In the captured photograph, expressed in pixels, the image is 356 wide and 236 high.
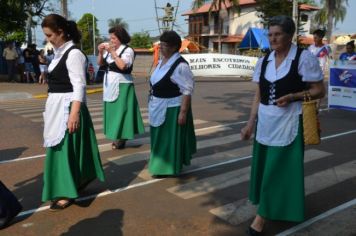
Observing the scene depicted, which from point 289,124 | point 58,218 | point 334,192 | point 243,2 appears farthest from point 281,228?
point 243,2

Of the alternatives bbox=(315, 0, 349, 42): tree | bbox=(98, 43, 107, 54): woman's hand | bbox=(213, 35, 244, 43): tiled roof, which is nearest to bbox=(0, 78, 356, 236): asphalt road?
bbox=(98, 43, 107, 54): woman's hand

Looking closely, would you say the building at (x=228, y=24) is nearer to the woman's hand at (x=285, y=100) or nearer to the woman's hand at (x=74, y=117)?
the woman's hand at (x=74, y=117)

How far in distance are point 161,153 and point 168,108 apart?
0.57 metres

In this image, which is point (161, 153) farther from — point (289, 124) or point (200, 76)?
point (200, 76)

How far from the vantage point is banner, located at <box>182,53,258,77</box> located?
22328mm

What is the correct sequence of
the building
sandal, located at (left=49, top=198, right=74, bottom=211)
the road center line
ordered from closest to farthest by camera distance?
the road center line
sandal, located at (left=49, top=198, right=74, bottom=211)
the building

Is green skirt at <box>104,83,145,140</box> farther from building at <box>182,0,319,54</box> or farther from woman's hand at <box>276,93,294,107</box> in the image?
building at <box>182,0,319,54</box>

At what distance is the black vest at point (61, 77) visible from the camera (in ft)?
14.7

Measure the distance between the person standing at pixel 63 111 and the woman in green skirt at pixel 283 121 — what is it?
1.75 meters

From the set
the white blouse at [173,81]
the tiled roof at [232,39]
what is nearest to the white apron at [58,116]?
the white blouse at [173,81]

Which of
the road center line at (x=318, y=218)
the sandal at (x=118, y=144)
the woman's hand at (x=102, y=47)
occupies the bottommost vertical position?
the road center line at (x=318, y=218)

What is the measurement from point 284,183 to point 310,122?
1.87 ft

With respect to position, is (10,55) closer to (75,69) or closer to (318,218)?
(75,69)

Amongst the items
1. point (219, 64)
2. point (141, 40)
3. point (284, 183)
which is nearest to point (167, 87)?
point (284, 183)
